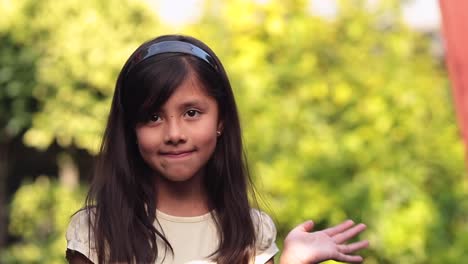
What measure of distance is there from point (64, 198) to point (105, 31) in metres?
0.98

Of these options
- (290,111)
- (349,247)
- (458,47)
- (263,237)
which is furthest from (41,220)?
(349,247)

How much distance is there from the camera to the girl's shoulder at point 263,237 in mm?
2771

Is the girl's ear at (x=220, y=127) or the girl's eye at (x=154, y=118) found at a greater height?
the girl's eye at (x=154, y=118)

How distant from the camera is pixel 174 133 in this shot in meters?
2.56

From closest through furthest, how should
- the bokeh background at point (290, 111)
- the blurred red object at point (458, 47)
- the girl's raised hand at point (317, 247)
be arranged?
1. the girl's raised hand at point (317, 247)
2. the blurred red object at point (458, 47)
3. the bokeh background at point (290, 111)

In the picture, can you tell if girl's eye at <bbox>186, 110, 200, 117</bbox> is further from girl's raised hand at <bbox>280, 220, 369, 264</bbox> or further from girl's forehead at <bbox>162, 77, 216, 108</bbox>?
girl's raised hand at <bbox>280, 220, 369, 264</bbox>

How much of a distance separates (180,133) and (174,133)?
0.06 ft

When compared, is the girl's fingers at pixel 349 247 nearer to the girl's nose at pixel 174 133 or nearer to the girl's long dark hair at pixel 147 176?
the girl's long dark hair at pixel 147 176

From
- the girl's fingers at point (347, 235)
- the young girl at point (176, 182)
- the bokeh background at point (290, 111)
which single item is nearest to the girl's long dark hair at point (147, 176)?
the young girl at point (176, 182)

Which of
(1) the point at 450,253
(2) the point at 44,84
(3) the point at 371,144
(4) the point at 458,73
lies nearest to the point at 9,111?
(2) the point at 44,84

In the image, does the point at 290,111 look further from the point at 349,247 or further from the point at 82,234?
the point at 82,234

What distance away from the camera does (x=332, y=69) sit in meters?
5.94

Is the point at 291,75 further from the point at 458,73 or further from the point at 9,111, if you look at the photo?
the point at 458,73

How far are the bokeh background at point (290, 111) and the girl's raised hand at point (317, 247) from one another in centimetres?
215
